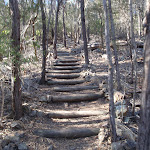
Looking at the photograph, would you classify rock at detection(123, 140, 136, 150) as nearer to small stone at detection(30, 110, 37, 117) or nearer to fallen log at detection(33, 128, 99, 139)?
fallen log at detection(33, 128, 99, 139)

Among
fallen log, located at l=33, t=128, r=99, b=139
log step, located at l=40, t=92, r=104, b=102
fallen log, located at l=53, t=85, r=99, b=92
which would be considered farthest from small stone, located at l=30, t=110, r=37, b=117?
fallen log, located at l=53, t=85, r=99, b=92

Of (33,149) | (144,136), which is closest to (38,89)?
(33,149)

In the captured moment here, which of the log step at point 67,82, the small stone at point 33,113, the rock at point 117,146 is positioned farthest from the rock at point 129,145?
the log step at point 67,82

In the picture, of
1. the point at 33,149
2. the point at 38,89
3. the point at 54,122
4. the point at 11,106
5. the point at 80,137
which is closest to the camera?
the point at 33,149

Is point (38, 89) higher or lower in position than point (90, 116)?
higher

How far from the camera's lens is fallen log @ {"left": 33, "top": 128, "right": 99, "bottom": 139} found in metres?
4.63

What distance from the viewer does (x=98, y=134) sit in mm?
4629

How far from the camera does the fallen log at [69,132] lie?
15.2 feet

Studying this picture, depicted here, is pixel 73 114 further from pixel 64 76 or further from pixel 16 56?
pixel 64 76

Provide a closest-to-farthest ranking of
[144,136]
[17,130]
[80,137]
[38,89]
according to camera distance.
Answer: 1. [144,136]
2. [17,130]
3. [80,137]
4. [38,89]

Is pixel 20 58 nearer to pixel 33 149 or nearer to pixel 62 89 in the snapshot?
pixel 33 149

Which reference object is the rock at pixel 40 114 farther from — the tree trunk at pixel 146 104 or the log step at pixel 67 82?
the tree trunk at pixel 146 104

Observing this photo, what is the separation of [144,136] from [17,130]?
3225 mm

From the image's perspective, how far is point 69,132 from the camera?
15.4 feet
